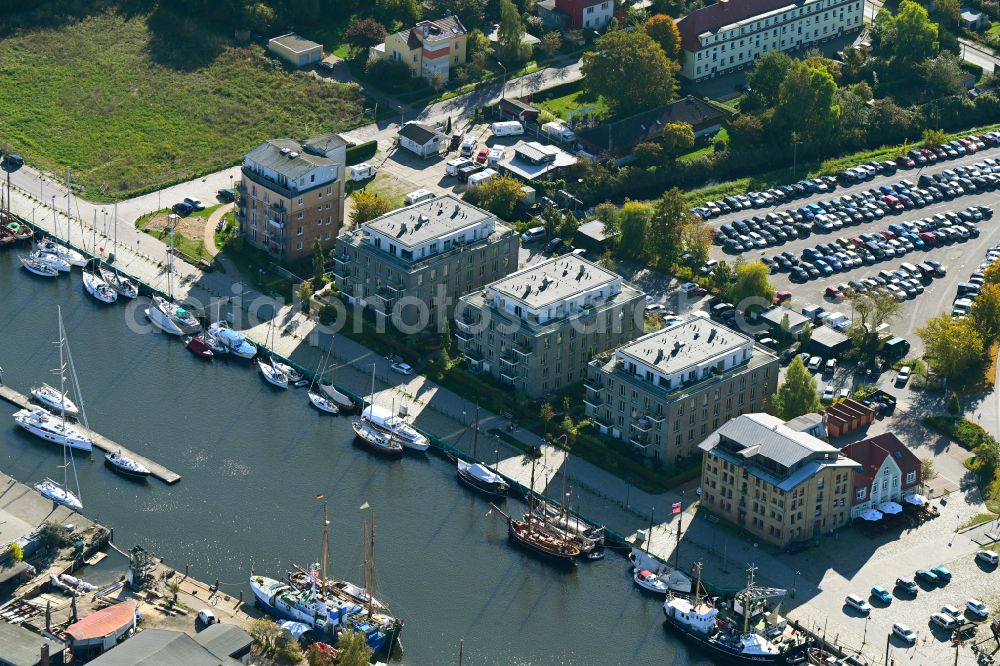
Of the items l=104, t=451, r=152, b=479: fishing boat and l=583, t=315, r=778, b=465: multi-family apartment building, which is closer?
l=104, t=451, r=152, b=479: fishing boat

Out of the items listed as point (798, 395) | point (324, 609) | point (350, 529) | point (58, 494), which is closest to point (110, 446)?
point (58, 494)

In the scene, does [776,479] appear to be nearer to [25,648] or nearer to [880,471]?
[880,471]

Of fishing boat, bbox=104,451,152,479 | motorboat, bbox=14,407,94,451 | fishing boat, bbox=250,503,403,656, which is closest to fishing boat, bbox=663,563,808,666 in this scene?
fishing boat, bbox=250,503,403,656

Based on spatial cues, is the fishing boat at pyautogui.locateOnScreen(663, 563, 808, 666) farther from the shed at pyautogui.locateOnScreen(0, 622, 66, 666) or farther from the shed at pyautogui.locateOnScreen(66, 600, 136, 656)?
the shed at pyautogui.locateOnScreen(0, 622, 66, 666)

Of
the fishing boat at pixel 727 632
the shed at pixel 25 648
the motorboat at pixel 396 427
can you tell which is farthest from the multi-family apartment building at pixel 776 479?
the shed at pixel 25 648

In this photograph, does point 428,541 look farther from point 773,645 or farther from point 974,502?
point 974,502

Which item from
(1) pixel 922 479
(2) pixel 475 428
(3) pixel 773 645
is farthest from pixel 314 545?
(1) pixel 922 479
